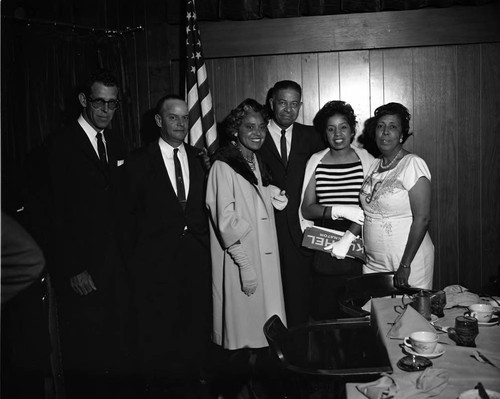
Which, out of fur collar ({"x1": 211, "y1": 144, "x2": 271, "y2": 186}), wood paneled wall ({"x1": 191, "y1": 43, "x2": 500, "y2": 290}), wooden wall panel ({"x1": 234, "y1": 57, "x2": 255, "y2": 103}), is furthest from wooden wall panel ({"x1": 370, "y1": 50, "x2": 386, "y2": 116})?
fur collar ({"x1": 211, "y1": 144, "x2": 271, "y2": 186})

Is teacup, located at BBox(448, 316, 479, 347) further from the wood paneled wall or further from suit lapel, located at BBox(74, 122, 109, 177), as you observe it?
the wood paneled wall

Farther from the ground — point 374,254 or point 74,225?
point 74,225

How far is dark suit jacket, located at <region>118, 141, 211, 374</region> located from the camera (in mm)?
3289

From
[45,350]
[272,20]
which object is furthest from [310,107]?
[45,350]

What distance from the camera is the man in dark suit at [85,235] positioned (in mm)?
3209

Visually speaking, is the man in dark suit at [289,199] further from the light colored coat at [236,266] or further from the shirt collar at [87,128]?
the shirt collar at [87,128]

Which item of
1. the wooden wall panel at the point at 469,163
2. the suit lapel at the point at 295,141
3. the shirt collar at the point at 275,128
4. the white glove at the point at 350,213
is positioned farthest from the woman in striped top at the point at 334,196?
the wooden wall panel at the point at 469,163

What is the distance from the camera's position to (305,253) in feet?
12.3

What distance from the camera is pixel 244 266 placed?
10.6 feet

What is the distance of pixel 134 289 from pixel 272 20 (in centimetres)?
238

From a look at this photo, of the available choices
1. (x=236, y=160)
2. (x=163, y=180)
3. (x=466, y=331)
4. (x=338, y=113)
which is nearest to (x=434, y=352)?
(x=466, y=331)

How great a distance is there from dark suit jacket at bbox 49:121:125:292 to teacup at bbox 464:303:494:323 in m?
2.11

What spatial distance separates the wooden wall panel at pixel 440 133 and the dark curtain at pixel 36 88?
2.34 meters

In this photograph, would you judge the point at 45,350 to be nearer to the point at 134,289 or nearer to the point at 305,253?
the point at 134,289
